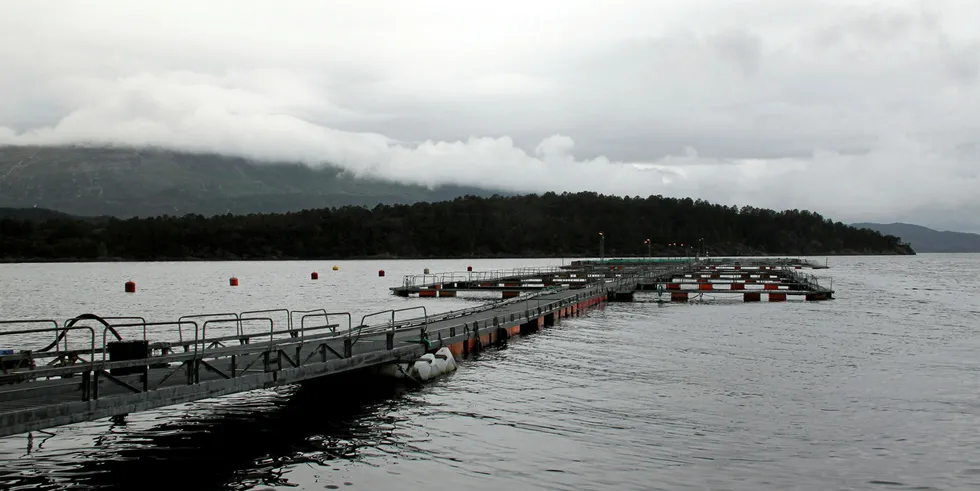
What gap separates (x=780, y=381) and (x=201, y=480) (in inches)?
817

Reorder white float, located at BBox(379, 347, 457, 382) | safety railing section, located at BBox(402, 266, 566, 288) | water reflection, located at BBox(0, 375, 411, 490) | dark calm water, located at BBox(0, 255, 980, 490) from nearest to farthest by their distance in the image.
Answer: water reflection, located at BBox(0, 375, 411, 490), dark calm water, located at BBox(0, 255, 980, 490), white float, located at BBox(379, 347, 457, 382), safety railing section, located at BBox(402, 266, 566, 288)

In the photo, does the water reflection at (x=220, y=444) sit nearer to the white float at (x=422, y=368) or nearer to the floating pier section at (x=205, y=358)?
the floating pier section at (x=205, y=358)

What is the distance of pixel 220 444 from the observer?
19.5 meters

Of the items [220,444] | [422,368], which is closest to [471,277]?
[422,368]

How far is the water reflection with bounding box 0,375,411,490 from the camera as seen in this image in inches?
656

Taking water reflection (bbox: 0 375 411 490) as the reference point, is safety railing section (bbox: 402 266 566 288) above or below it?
above

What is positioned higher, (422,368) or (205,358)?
(205,358)

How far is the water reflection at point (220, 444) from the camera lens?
656 inches

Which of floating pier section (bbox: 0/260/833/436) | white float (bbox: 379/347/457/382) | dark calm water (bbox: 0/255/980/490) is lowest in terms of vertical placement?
dark calm water (bbox: 0/255/980/490)

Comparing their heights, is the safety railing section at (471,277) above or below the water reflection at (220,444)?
above

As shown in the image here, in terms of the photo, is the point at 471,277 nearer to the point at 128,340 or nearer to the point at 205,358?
the point at 128,340

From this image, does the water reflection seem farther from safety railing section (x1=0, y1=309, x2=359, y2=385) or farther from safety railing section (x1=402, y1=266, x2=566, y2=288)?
safety railing section (x1=402, y1=266, x2=566, y2=288)

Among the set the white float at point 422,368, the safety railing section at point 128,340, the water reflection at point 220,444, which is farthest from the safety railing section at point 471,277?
the water reflection at point 220,444

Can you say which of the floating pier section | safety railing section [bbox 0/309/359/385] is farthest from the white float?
safety railing section [bbox 0/309/359/385]
